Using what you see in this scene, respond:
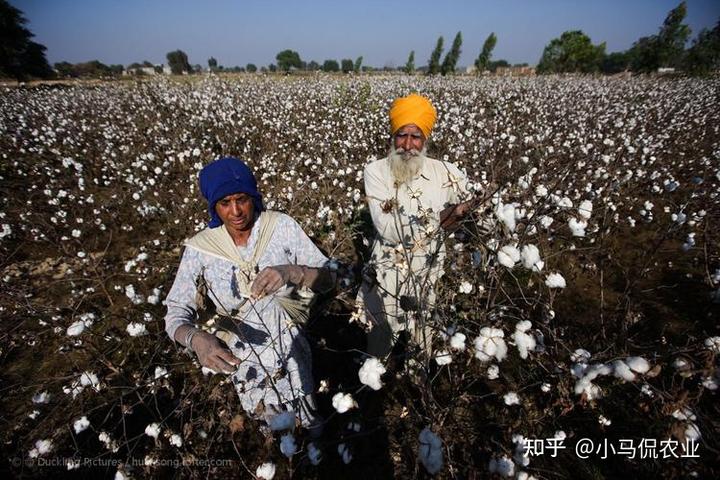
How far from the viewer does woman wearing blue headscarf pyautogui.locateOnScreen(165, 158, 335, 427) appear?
4.86 ft

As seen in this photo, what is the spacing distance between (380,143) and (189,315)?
597 centimetres

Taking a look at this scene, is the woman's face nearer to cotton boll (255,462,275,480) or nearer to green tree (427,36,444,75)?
cotton boll (255,462,275,480)

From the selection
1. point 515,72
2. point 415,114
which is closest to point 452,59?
point 515,72

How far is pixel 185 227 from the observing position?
414cm

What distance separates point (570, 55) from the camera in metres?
29.8

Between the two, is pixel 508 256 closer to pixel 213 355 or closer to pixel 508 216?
pixel 508 216

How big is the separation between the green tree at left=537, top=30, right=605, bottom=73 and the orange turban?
3319 centimetres

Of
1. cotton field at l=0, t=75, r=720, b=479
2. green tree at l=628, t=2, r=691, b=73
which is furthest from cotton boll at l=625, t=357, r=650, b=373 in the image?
green tree at l=628, t=2, r=691, b=73

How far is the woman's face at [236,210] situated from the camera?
1524 millimetres

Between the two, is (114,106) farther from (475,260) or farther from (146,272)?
(475,260)

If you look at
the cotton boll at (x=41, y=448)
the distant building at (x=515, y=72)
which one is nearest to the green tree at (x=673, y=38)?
the distant building at (x=515, y=72)

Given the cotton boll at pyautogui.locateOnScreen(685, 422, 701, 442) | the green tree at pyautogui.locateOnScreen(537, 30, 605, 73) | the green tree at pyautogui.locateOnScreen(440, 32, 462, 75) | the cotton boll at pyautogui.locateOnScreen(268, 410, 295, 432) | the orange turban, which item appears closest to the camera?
the cotton boll at pyautogui.locateOnScreen(685, 422, 701, 442)

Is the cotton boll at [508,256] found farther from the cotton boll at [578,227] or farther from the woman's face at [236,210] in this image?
the woman's face at [236,210]

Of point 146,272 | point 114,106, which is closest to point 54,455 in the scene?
point 146,272
